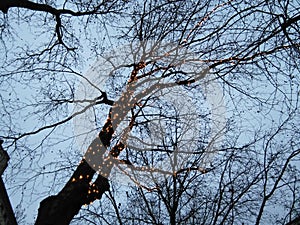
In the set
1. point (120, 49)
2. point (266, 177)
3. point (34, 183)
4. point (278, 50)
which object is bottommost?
point (34, 183)

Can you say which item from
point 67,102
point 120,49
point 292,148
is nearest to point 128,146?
point 67,102

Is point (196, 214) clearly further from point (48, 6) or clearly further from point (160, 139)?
point (48, 6)

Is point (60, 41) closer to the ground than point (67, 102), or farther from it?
farther from it

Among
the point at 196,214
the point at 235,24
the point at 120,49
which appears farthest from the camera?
the point at 196,214

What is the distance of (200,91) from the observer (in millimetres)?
5566

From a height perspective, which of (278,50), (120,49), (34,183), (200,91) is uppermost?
(120,49)

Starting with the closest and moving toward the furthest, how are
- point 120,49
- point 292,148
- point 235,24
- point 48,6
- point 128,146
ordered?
1. point 235,24
2. point 48,6
3. point 120,49
4. point 128,146
5. point 292,148

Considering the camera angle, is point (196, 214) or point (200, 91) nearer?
point (200, 91)

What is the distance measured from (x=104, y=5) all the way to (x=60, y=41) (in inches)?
51.3

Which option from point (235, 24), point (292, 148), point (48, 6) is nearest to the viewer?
point (235, 24)

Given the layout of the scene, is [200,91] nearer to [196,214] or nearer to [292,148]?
[292,148]

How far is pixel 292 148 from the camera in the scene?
22.1ft

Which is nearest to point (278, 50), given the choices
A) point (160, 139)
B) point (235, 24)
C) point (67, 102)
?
point (235, 24)

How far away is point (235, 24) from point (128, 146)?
3.60m
